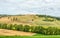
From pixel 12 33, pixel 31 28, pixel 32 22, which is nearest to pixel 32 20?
pixel 32 22

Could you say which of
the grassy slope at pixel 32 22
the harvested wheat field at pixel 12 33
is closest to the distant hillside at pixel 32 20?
the grassy slope at pixel 32 22

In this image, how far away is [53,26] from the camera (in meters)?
8.25

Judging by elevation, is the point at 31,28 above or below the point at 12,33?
above

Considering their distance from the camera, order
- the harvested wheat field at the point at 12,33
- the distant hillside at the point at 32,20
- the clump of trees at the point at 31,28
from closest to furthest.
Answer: the harvested wheat field at the point at 12,33, the clump of trees at the point at 31,28, the distant hillside at the point at 32,20

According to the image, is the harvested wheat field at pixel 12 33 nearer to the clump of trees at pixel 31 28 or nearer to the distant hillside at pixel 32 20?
the clump of trees at pixel 31 28

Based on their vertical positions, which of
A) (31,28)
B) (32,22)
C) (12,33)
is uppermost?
(32,22)

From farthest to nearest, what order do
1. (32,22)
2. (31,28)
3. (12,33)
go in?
1. (32,22)
2. (31,28)
3. (12,33)

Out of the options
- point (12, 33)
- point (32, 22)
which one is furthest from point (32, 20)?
point (12, 33)

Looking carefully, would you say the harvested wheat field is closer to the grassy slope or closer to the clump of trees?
the clump of trees

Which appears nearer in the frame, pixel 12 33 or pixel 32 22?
pixel 12 33

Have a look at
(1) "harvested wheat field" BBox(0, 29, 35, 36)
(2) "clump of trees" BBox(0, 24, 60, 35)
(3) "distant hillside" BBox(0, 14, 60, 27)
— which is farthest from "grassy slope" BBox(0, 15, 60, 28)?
(1) "harvested wheat field" BBox(0, 29, 35, 36)

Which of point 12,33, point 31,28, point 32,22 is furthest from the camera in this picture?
point 32,22

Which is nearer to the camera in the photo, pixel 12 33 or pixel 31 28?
pixel 12 33

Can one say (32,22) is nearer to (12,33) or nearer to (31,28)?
(31,28)
